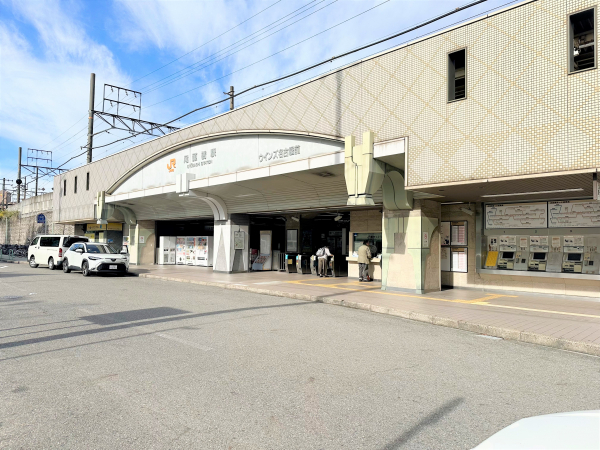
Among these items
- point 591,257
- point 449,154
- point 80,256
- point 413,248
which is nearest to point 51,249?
point 80,256

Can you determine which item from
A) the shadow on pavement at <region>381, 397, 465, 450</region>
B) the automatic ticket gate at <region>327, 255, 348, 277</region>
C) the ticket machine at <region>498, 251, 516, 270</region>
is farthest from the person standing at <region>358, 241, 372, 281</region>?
the shadow on pavement at <region>381, 397, 465, 450</region>

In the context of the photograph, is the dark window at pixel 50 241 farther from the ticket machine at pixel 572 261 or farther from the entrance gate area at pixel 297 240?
the ticket machine at pixel 572 261

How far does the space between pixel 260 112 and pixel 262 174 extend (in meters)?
2.56

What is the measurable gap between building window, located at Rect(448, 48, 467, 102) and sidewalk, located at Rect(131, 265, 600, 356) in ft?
17.8

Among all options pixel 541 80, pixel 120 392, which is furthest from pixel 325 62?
pixel 120 392

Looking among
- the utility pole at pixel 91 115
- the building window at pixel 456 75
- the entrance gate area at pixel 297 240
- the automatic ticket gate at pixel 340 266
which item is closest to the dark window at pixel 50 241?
the utility pole at pixel 91 115

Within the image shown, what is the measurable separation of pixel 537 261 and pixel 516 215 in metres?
1.46

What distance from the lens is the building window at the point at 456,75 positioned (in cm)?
1105

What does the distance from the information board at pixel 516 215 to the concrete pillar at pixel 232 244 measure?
453 inches

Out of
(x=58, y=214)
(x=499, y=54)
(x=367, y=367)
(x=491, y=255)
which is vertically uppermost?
(x=499, y=54)

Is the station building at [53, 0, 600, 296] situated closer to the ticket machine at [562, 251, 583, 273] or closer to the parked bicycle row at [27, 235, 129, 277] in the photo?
the ticket machine at [562, 251, 583, 273]

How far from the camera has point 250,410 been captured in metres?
3.92

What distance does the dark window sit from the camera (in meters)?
23.1

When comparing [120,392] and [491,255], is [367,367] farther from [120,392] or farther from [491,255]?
[491,255]
